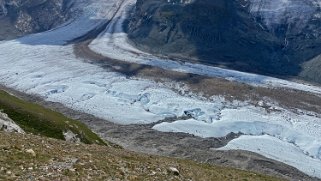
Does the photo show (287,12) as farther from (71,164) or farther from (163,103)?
(71,164)

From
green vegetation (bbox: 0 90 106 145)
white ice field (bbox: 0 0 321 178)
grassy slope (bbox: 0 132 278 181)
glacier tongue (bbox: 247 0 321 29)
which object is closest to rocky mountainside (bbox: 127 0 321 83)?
glacier tongue (bbox: 247 0 321 29)

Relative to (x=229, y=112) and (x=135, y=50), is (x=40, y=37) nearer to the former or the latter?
(x=135, y=50)

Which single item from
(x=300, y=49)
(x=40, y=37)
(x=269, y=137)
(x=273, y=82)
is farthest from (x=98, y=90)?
(x=300, y=49)

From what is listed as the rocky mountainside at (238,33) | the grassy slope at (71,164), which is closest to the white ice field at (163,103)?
the rocky mountainside at (238,33)

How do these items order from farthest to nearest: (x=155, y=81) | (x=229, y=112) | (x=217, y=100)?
(x=155, y=81), (x=217, y=100), (x=229, y=112)

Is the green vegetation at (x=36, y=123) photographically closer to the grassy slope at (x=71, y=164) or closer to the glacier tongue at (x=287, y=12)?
the grassy slope at (x=71, y=164)

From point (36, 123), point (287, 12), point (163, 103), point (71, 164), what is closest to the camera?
point (71, 164)

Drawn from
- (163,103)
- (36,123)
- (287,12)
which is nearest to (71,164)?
(36,123)
